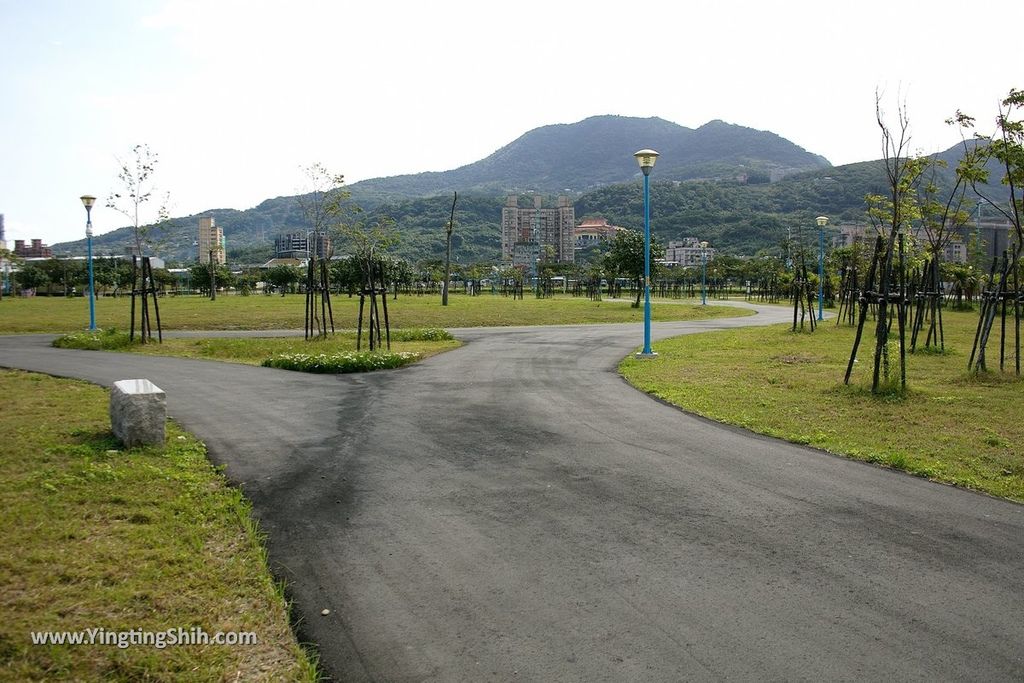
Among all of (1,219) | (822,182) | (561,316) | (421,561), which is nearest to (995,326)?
(561,316)

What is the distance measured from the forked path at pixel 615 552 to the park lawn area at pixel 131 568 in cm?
26

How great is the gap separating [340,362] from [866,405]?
9.52m

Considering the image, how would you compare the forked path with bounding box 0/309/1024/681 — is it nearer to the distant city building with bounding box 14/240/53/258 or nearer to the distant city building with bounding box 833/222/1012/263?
the distant city building with bounding box 833/222/1012/263

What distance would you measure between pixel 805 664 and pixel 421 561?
2315 mm

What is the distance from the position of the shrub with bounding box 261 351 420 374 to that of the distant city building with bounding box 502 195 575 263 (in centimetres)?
13047

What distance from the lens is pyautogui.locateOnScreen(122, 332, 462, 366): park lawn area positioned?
1717 centimetres

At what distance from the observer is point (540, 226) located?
149750 mm

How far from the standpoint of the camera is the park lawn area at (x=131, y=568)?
3.26 meters

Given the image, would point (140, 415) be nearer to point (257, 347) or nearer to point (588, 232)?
point (257, 347)

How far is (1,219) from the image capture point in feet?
415

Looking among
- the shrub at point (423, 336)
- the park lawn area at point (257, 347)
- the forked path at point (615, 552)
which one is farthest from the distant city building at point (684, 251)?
the forked path at point (615, 552)

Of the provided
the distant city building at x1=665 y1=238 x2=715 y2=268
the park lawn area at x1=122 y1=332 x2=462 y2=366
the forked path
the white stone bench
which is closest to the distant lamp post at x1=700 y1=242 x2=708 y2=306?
the park lawn area at x1=122 y1=332 x2=462 y2=366

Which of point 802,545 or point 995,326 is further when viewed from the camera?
point 995,326

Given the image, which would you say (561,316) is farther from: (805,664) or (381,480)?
(805,664)
